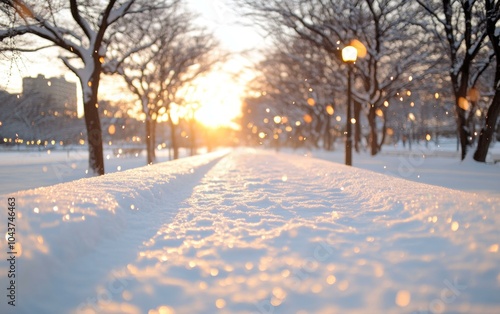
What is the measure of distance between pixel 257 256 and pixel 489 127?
14151 millimetres

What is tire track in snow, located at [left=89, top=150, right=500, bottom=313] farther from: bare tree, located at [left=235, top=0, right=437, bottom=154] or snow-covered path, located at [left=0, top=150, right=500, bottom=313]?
bare tree, located at [left=235, top=0, right=437, bottom=154]

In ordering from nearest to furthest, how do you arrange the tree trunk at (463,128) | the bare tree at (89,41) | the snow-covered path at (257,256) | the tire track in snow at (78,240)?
the snow-covered path at (257,256)
the tire track in snow at (78,240)
the bare tree at (89,41)
the tree trunk at (463,128)

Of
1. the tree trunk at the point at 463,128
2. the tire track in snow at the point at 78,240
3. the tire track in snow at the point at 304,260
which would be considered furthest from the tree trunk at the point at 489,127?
the tire track in snow at the point at 78,240

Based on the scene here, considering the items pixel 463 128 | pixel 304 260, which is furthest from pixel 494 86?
pixel 304 260

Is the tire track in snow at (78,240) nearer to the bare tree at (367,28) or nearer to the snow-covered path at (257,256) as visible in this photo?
the snow-covered path at (257,256)

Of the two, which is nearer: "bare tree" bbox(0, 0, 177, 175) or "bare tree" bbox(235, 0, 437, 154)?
"bare tree" bbox(0, 0, 177, 175)

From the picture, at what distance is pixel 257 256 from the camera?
12.3 ft

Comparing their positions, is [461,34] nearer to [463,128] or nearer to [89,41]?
[463,128]

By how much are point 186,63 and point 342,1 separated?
38.6ft

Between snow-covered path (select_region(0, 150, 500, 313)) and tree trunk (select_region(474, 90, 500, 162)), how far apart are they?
34.3 ft

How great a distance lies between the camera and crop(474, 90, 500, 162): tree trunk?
45.7 ft

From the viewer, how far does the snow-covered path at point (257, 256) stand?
2861 mm

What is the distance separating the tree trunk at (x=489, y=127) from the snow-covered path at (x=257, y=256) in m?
10.4

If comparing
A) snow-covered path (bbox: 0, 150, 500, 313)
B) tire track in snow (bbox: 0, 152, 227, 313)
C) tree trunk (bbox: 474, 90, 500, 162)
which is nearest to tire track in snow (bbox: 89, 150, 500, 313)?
snow-covered path (bbox: 0, 150, 500, 313)
